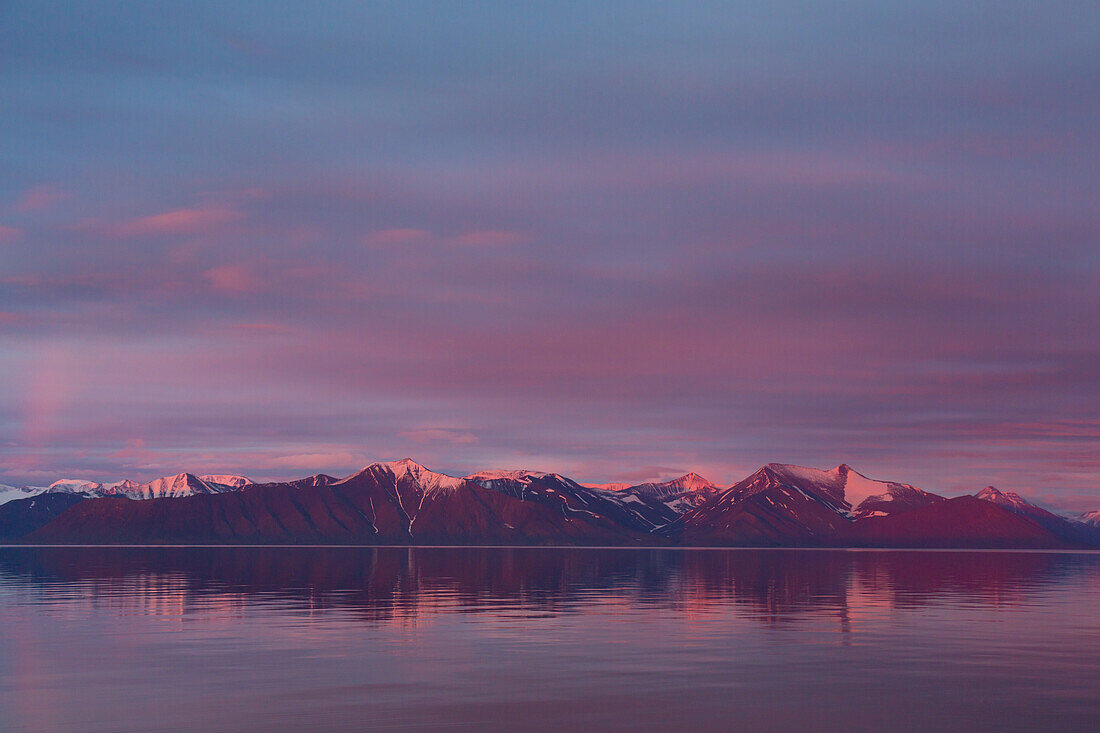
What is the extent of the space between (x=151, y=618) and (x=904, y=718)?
48.2m

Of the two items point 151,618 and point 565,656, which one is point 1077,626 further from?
point 151,618

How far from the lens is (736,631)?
188 feet

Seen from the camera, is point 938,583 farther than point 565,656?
Yes

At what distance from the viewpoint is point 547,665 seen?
141 feet

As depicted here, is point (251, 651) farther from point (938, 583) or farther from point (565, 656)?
point (938, 583)

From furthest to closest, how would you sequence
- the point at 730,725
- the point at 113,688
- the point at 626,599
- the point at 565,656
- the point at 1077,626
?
the point at 626,599, the point at 1077,626, the point at 565,656, the point at 113,688, the point at 730,725

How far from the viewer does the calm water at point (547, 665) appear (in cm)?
3212

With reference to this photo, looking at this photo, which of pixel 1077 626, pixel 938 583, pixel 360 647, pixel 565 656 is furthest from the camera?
pixel 938 583

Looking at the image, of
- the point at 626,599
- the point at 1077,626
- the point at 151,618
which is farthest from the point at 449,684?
the point at 626,599

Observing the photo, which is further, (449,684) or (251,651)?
(251,651)

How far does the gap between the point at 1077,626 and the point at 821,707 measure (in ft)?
116

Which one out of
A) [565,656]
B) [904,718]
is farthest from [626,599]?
[904,718]

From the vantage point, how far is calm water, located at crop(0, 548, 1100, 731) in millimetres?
32125

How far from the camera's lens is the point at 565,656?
4591 centimetres
